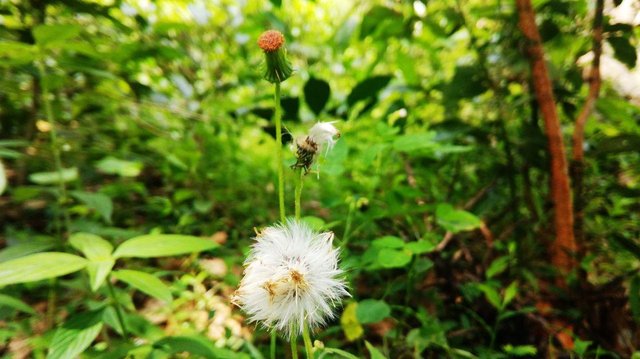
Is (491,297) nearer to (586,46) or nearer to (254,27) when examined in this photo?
(586,46)

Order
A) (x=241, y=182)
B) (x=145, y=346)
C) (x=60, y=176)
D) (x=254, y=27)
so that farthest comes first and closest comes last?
(x=241, y=182) → (x=254, y=27) → (x=60, y=176) → (x=145, y=346)

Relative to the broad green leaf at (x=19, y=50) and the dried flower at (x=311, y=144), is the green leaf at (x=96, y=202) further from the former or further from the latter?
the dried flower at (x=311, y=144)

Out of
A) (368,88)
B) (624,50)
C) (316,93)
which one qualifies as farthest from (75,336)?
(624,50)

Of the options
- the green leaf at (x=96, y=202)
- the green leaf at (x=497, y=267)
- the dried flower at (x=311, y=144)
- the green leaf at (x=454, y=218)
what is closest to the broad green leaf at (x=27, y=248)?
the green leaf at (x=96, y=202)

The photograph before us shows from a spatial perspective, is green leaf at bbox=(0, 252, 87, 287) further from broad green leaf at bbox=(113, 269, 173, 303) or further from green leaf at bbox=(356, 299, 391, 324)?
green leaf at bbox=(356, 299, 391, 324)

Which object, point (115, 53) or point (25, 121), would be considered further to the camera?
point (25, 121)

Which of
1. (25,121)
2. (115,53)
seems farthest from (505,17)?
(25,121)

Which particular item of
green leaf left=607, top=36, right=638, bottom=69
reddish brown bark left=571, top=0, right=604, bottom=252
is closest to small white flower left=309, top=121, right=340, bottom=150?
reddish brown bark left=571, top=0, right=604, bottom=252
